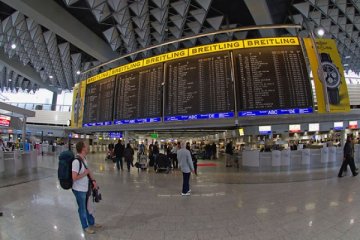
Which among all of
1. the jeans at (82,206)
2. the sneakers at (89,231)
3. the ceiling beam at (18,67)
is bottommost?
the sneakers at (89,231)

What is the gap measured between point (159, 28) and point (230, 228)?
A: 11379 mm

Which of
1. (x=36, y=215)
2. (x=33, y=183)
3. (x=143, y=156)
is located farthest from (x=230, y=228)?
(x=143, y=156)

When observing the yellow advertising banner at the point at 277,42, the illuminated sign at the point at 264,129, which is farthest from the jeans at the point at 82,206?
the illuminated sign at the point at 264,129

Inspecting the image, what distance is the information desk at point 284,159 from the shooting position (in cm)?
1276

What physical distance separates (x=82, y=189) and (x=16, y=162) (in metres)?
10.5

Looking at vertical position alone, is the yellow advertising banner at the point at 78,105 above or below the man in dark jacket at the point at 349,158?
above

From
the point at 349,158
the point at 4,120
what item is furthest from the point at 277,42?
the point at 4,120

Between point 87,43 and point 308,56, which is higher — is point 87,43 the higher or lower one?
the higher one

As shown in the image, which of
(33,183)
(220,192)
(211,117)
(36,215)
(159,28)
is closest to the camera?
(36,215)

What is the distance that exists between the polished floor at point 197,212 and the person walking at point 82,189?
211 millimetres

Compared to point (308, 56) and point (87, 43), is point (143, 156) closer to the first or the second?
point (87, 43)

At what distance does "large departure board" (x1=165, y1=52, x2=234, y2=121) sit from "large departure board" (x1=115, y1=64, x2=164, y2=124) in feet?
1.80

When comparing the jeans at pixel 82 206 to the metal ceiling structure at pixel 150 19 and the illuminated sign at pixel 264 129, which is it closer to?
the illuminated sign at pixel 264 129

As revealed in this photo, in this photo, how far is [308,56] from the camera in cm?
951
